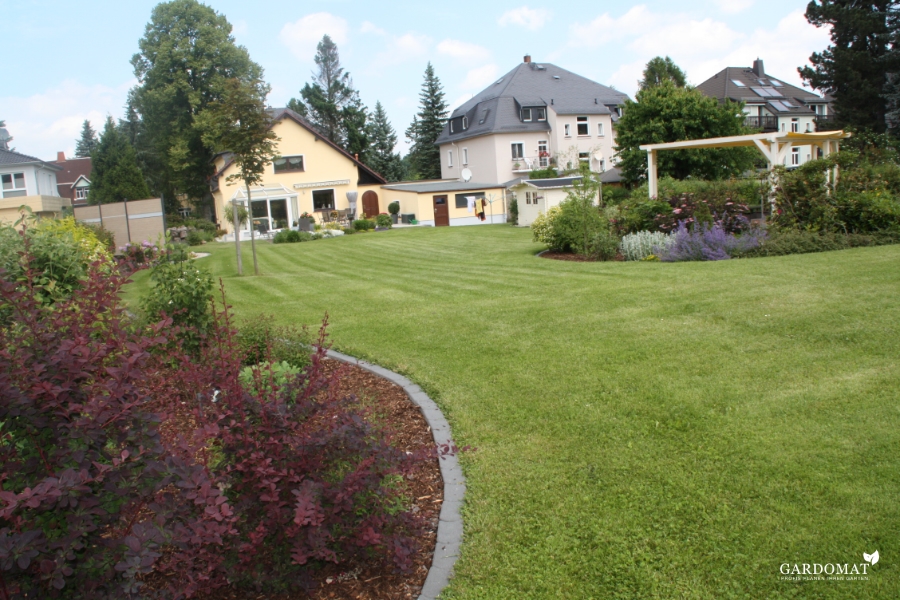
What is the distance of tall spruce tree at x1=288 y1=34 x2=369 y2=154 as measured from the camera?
201 feet

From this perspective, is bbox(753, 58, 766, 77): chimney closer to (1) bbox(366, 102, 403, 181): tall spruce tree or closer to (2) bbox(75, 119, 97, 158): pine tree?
(1) bbox(366, 102, 403, 181): tall spruce tree

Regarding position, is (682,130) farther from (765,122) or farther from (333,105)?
(333,105)

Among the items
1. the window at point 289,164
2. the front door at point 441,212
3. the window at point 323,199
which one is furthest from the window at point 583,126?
the window at point 289,164

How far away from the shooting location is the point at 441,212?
4006 centimetres

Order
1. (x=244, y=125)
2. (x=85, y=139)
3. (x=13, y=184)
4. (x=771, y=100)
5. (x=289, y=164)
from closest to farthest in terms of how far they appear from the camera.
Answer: (x=244, y=125), (x=13, y=184), (x=289, y=164), (x=771, y=100), (x=85, y=139)

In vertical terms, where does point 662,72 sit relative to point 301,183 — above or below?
above

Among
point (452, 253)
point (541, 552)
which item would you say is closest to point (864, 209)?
point (452, 253)

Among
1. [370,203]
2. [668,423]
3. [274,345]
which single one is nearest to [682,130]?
[370,203]

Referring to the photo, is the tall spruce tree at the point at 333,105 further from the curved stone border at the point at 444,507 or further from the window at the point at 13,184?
the curved stone border at the point at 444,507

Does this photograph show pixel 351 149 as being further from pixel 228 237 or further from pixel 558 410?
pixel 558 410

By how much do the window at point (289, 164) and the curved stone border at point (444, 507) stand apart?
117 feet

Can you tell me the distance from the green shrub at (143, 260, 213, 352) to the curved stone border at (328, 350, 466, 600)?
2.29 m

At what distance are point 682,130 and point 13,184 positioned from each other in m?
36.3

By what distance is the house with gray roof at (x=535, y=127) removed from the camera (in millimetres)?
45312
